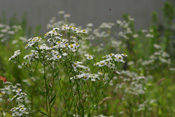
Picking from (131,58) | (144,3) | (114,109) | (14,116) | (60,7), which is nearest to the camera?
(14,116)

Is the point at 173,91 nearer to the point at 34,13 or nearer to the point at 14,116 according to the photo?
the point at 14,116

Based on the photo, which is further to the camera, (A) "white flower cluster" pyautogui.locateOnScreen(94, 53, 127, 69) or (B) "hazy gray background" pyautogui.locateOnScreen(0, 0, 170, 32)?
(B) "hazy gray background" pyautogui.locateOnScreen(0, 0, 170, 32)

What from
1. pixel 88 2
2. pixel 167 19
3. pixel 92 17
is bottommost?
pixel 167 19

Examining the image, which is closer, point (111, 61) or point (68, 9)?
point (111, 61)

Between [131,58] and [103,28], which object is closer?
[103,28]

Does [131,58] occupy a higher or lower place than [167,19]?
lower

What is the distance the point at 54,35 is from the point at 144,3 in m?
6.43

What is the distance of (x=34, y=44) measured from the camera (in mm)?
1544

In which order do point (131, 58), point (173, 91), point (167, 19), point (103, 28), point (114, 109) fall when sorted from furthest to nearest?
point (167, 19) < point (131, 58) < point (173, 91) < point (103, 28) < point (114, 109)

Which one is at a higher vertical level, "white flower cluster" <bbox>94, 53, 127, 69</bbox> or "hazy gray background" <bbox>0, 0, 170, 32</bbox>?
"hazy gray background" <bbox>0, 0, 170, 32</bbox>

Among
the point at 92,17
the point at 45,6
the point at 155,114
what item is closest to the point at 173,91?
the point at 155,114

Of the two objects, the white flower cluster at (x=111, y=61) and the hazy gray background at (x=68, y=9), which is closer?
the white flower cluster at (x=111, y=61)

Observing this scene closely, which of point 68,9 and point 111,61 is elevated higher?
point 68,9

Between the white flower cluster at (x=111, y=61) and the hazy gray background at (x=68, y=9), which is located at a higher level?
the hazy gray background at (x=68, y=9)
